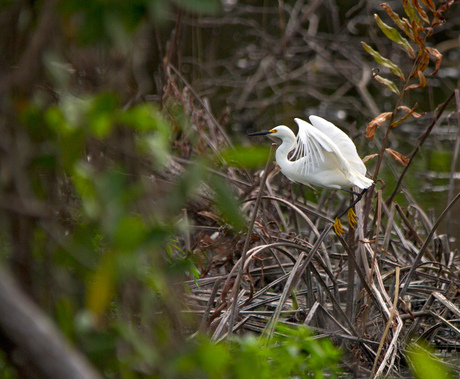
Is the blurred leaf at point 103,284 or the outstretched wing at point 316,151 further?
the outstretched wing at point 316,151

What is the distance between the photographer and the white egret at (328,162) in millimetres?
1839

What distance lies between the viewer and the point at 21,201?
1.93 feet

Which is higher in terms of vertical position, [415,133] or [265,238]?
[265,238]

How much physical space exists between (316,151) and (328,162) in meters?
0.07

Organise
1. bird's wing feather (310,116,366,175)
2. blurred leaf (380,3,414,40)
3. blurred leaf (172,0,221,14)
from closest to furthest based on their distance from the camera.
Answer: blurred leaf (172,0,221,14) → blurred leaf (380,3,414,40) → bird's wing feather (310,116,366,175)

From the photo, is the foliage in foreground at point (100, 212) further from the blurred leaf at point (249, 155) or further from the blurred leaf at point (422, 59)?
the blurred leaf at point (422, 59)

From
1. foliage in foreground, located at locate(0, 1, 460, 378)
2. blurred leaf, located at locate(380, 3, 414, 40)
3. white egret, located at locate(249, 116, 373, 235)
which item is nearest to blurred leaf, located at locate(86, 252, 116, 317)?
foliage in foreground, located at locate(0, 1, 460, 378)

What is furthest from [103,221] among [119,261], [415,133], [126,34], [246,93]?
[415,133]

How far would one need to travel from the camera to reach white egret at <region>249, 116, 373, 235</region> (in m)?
1.84

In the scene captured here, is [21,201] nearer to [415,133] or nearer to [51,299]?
[51,299]

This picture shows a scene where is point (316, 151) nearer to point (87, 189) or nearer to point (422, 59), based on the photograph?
point (422, 59)

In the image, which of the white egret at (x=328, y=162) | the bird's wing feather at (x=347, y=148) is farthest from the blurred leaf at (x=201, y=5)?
the bird's wing feather at (x=347, y=148)

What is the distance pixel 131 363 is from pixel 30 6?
1.27ft

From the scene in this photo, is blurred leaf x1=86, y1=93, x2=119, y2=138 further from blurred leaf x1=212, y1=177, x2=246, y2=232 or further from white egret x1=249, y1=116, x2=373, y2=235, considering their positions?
white egret x1=249, y1=116, x2=373, y2=235
